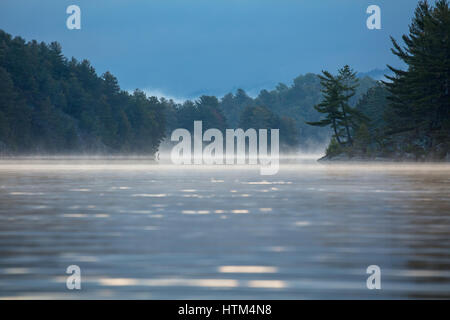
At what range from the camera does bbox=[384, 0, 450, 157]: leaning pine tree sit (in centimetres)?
7988

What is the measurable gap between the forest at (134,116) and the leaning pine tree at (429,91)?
0.11 meters

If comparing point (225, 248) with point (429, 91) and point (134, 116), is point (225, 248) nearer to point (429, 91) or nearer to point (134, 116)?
point (429, 91)

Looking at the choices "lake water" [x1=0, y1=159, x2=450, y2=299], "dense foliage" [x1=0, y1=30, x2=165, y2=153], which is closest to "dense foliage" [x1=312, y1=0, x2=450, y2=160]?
"lake water" [x1=0, y1=159, x2=450, y2=299]

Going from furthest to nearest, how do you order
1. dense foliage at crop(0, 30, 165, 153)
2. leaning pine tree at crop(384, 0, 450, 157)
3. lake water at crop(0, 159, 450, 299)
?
dense foliage at crop(0, 30, 165, 153) → leaning pine tree at crop(384, 0, 450, 157) → lake water at crop(0, 159, 450, 299)

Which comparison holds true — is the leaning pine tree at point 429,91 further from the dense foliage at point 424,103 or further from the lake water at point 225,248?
the lake water at point 225,248

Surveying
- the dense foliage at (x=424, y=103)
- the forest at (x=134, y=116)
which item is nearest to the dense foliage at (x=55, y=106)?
the forest at (x=134, y=116)

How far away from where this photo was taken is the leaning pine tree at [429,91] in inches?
3145

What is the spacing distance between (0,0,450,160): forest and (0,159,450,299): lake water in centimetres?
6130

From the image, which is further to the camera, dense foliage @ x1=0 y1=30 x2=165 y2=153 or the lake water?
dense foliage @ x1=0 y1=30 x2=165 y2=153

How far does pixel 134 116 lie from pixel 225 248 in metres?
190

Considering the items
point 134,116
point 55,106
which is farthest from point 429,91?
point 134,116

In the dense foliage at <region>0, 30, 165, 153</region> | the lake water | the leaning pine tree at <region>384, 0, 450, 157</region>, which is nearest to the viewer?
the lake water

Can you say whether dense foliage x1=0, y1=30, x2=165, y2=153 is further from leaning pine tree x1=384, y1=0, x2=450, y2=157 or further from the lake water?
the lake water

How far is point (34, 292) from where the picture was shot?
28.5 ft
